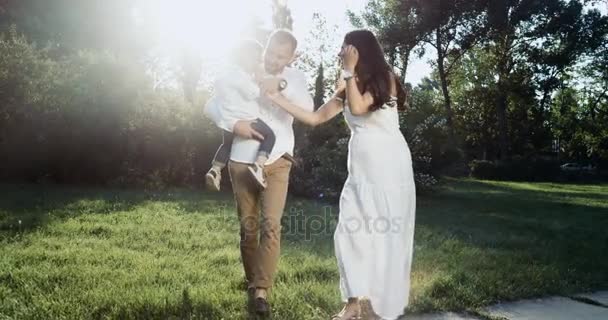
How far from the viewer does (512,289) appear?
4520mm

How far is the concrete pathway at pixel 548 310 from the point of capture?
3863mm

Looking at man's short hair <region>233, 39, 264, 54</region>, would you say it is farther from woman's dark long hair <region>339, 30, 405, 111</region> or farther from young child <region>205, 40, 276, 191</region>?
woman's dark long hair <region>339, 30, 405, 111</region>

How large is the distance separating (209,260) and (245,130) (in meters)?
1.84

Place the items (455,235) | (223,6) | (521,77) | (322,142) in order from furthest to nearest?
(521,77)
(223,6)
(322,142)
(455,235)

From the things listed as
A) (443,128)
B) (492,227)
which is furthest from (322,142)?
(492,227)

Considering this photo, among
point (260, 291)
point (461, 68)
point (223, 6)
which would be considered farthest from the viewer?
point (461, 68)

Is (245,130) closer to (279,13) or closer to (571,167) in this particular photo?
(279,13)

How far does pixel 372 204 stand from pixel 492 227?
5.54m

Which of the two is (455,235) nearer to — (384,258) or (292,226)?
(292,226)

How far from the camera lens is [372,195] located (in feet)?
11.6

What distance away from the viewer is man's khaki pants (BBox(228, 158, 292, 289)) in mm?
3838

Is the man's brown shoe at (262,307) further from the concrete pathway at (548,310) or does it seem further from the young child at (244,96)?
the concrete pathway at (548,310)

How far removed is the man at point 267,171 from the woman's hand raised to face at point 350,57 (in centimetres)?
48

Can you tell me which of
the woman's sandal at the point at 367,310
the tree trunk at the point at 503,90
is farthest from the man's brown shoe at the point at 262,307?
the tree trunk at the point at 503,90
